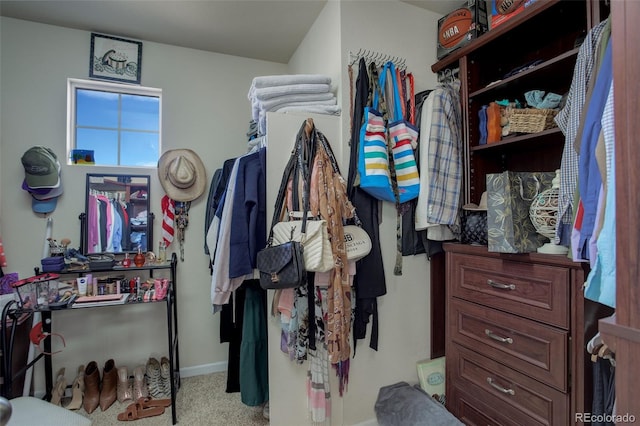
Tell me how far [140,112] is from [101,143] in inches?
14.1

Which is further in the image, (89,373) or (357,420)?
(89,373)

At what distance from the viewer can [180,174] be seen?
6.98 feet

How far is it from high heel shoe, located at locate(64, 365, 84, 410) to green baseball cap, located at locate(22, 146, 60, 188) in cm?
127

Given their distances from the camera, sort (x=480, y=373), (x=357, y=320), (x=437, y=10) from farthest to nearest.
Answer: (x=437, y=10) < (x=357, y=320) < (x=480, y=373)

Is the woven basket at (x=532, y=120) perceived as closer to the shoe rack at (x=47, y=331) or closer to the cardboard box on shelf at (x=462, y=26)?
the cardboard box on shelf at (x=462, y=26)

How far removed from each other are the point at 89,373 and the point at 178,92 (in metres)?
2.04

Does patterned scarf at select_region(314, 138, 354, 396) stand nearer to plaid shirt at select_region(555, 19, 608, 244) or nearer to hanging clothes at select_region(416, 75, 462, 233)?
hanging clothes at select_region(416, 75, 462, 233)

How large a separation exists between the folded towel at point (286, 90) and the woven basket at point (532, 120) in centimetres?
95

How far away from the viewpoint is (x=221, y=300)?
1521 millimetres

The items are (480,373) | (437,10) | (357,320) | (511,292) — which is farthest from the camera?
(437,10)

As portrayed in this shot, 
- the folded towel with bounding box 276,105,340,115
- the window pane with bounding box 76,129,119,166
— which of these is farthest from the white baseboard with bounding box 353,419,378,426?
the window pane with bounding box 76,129,119,166

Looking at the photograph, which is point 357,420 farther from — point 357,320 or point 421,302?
point 421,302

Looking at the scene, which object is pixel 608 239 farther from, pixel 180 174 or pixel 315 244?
pixel 180 174

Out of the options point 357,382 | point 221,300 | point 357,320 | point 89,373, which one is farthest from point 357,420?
point 89,373
